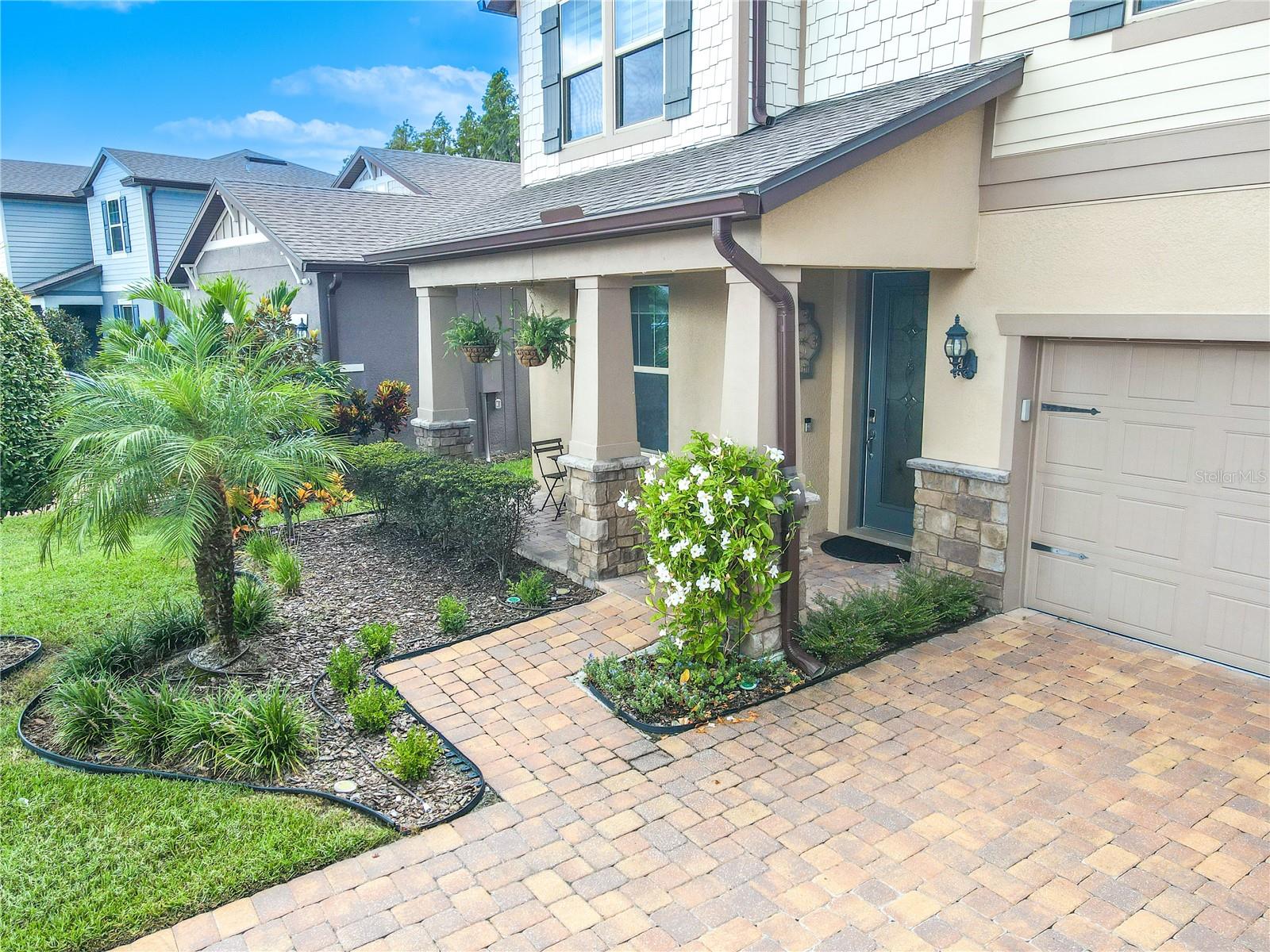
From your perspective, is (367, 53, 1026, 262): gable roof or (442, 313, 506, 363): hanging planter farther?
(442, 313, 506, 363): hanging planter

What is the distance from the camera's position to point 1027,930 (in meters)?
3.39

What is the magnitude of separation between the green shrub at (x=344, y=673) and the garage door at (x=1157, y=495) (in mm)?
5088

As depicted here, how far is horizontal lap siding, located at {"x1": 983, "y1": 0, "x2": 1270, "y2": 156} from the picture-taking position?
5.01 metres

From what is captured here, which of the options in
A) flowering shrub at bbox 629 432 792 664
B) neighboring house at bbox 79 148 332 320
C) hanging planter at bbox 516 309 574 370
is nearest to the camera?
flowering shrub at bbox 629 432 792 664

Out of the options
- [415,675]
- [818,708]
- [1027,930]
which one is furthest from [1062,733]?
[415,675]

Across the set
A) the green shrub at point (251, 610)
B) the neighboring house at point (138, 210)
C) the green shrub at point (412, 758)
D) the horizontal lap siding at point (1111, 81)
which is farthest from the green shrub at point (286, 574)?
the neighboring house at point (138, 210)

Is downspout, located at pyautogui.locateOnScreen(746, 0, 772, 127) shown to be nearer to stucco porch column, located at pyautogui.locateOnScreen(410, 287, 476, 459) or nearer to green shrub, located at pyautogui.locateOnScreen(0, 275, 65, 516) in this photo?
stucco porch column, located at pyautogui.locateOnScreen(410, 287, 476, 459)

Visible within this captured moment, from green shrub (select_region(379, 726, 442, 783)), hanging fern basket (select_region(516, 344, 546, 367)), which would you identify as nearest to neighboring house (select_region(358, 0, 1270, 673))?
hanging fern basket (select_region(516, 344, 546, 367))

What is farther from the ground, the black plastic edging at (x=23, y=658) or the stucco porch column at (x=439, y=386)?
the stucco porch column at (x=439, y=386)

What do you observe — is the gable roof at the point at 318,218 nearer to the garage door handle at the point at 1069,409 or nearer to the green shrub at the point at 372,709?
the green shrub at the point at 372,709

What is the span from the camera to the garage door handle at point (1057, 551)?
632cm

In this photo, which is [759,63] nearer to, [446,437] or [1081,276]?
[1081,276]

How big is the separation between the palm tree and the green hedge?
1.70m

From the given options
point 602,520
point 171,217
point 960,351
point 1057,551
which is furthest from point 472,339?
point 171,217
